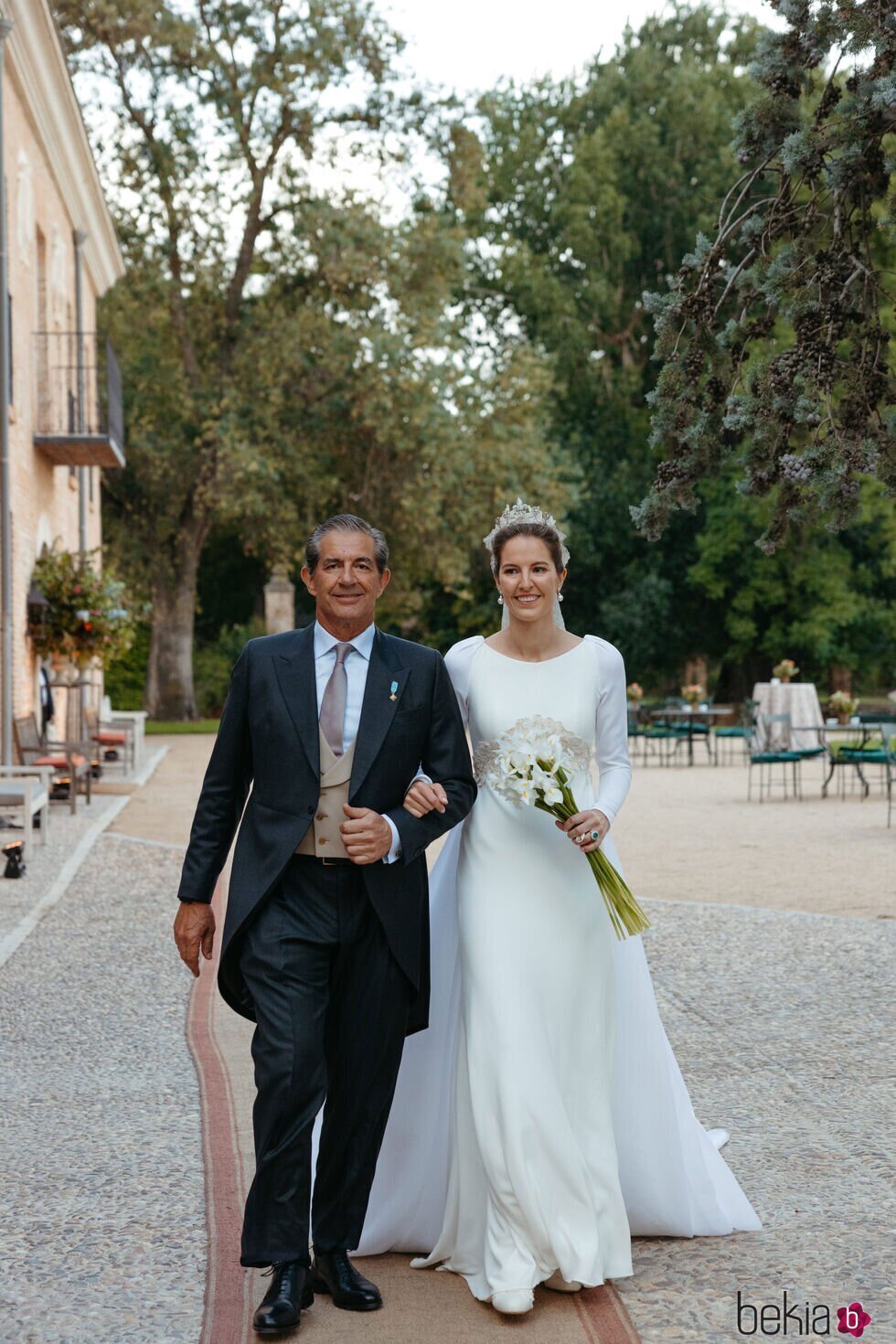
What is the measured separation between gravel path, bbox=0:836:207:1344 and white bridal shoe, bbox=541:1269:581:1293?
80 cm

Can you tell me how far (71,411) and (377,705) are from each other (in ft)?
55.9

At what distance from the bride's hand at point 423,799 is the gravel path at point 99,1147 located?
1205 mm

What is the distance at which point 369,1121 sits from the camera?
3.60 m

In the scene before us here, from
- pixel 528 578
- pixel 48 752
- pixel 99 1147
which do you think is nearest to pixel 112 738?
pixel 48 752

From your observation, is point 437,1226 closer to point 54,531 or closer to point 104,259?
point 54,531

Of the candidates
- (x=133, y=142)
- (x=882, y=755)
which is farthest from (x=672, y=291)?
(x=133, y=142)

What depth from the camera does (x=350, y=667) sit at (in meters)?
3.65

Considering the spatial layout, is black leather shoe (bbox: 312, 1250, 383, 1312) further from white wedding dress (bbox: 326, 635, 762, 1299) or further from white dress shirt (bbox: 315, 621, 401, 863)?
white dress shirt (bbox: 315, 621, 401, 863)

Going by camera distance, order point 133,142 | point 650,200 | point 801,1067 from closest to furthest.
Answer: point 801,1067 → point 133,142 → point 650,200

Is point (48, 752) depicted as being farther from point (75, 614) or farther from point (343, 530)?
point (343, 530)

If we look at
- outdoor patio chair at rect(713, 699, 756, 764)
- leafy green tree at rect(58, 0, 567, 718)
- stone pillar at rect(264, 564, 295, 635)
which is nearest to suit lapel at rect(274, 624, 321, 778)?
outdoor patio chair at rect(713, 699, 756, 764)

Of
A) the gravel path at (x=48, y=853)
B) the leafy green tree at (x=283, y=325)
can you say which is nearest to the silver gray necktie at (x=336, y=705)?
the gravel path at (x=48, y=853)

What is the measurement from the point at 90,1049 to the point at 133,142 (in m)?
28.2

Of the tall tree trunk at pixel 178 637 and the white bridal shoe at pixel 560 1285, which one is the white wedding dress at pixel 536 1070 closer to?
the white bridal shoe at pixel 560 1285
